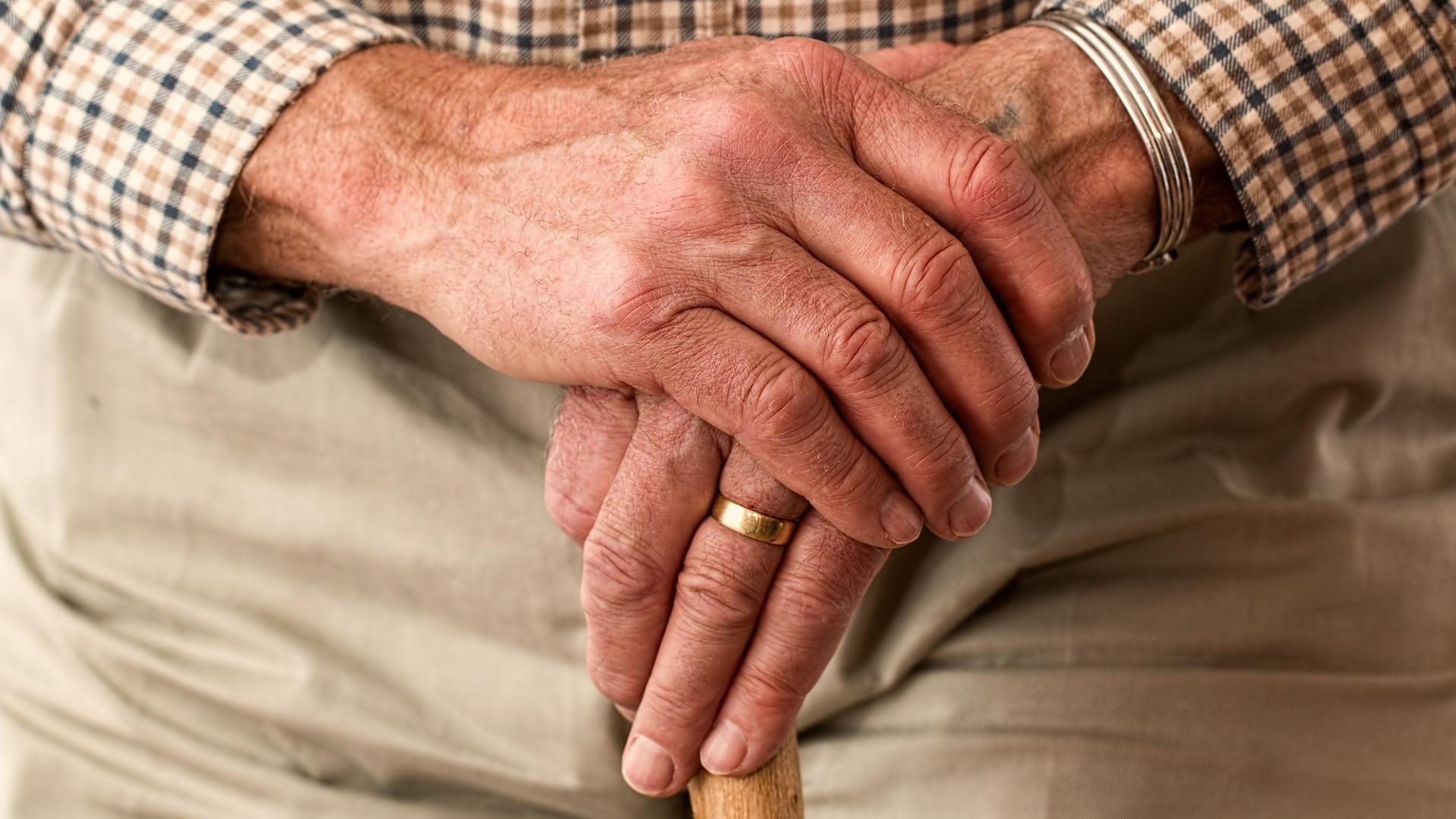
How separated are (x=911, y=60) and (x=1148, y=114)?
0.17 m

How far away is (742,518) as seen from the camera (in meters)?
0.83

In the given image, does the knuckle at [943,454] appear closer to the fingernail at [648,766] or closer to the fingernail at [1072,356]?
the fingernail at [1072,356]

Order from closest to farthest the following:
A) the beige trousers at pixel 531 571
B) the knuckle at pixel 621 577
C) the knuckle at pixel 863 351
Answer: the knuckle at pixel 863 351 → the knuckle at pixel 621 577 → the beige trousers at pixel 531 571

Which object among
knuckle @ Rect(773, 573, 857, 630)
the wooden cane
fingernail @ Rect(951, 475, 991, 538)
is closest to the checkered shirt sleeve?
fingernail @ Rect(951, 475, 991, 538)

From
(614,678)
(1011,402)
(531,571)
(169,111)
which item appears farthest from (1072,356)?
(169,111)

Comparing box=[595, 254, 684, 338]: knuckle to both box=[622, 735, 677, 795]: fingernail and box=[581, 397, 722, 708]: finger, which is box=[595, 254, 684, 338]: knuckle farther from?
box=[622, 735, 677, 795]: fingernail

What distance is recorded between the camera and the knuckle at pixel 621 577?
0.84 m

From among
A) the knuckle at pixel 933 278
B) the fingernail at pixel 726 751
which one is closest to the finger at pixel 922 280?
the knuckle at pixel 933 278

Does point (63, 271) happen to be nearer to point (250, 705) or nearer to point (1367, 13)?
point (250, 705)

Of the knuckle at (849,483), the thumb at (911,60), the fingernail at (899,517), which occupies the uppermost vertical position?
the thumb at (911,60)

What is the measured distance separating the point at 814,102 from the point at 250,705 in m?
0.69

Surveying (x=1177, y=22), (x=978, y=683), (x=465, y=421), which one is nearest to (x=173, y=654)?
(x=465, y=421)

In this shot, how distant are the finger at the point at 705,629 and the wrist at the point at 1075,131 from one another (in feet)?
0.94

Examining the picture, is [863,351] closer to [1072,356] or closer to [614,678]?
[1072,356]
